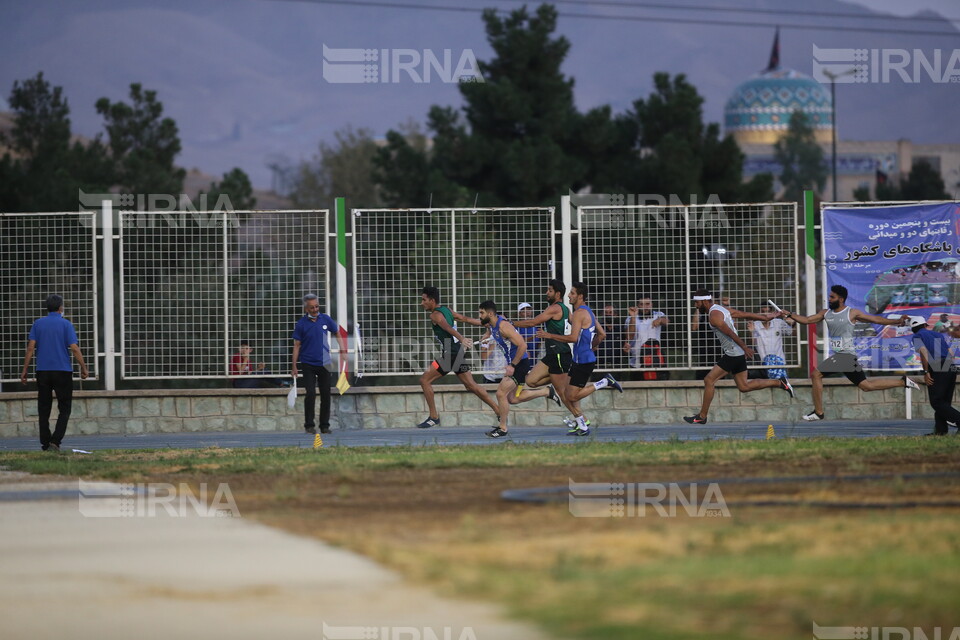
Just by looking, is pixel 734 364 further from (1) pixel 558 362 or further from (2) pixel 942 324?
(2) pixel 942 324

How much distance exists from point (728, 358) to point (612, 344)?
230cm

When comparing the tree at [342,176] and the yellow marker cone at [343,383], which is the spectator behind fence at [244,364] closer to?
the yellow marker cone at [343,383]

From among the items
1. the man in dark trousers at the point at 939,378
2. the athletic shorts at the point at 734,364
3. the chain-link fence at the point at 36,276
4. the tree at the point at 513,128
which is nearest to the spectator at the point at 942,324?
the man in dark trousers at the point at 939,378

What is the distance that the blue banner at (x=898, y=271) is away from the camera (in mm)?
22062

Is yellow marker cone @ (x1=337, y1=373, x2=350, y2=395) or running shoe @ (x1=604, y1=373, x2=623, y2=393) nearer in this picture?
running shoe @ (x1=604, y1=373, x2=623, y2=393)

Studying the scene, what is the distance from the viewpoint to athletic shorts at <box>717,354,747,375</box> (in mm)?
20141

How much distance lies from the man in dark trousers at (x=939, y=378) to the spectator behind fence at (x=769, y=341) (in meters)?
3.75

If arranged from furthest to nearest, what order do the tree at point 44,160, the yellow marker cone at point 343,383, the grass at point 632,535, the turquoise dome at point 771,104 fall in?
the turquoise dome at point 771,104
the tree at point 44,160
the yellow marker cone at point 343,383
the grass at point 632,535

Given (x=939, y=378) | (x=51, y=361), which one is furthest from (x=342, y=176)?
(x=939, y=378)

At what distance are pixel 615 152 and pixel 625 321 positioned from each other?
852 inches

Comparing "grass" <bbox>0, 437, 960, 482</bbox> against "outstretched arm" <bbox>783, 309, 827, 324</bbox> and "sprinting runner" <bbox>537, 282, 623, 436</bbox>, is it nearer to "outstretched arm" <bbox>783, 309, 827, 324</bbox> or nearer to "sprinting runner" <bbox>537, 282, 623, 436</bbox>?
"sprinting runner" <bbox>537, 282, 623, 436</bbox>

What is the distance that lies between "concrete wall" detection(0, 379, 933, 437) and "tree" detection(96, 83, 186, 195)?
26811mm

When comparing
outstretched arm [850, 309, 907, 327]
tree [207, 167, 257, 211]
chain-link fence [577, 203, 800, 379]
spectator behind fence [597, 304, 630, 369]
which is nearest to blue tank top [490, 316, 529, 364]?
spectator behind fence [597, 304, 630, 369]

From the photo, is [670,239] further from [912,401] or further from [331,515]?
[331,515]
